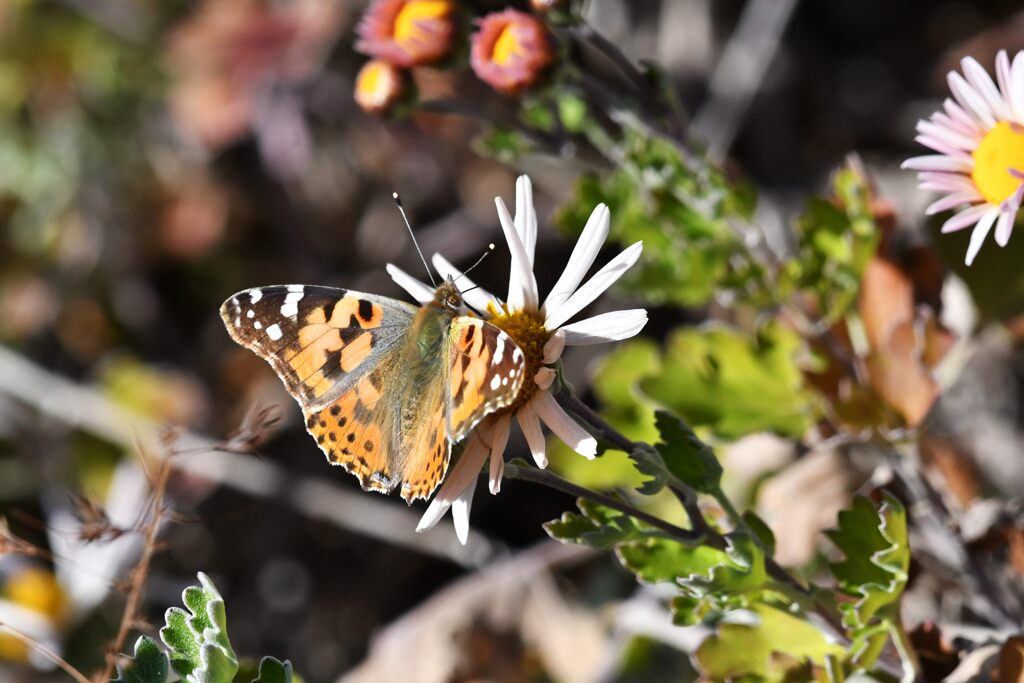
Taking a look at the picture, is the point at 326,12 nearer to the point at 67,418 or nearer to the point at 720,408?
the point at 67,418

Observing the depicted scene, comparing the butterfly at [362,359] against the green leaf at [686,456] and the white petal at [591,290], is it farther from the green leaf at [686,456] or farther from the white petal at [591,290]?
the green leaf at [686,456]

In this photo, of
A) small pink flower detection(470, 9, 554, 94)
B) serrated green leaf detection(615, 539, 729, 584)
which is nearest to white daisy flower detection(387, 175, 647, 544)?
serrated green leaf detection(615, 539, 729, 584)

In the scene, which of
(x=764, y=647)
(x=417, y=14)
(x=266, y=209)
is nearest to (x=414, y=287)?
(x=417, y=14)

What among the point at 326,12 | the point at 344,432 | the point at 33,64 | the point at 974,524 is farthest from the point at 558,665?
the point at 33,64

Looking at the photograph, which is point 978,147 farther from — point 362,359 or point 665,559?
point 362,359

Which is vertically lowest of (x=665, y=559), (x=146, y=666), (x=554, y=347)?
(x=146, y=666)

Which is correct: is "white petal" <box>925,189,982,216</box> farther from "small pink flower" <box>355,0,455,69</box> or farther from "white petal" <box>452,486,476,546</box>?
"small pink flower" <box>355,0,455,69</box>
